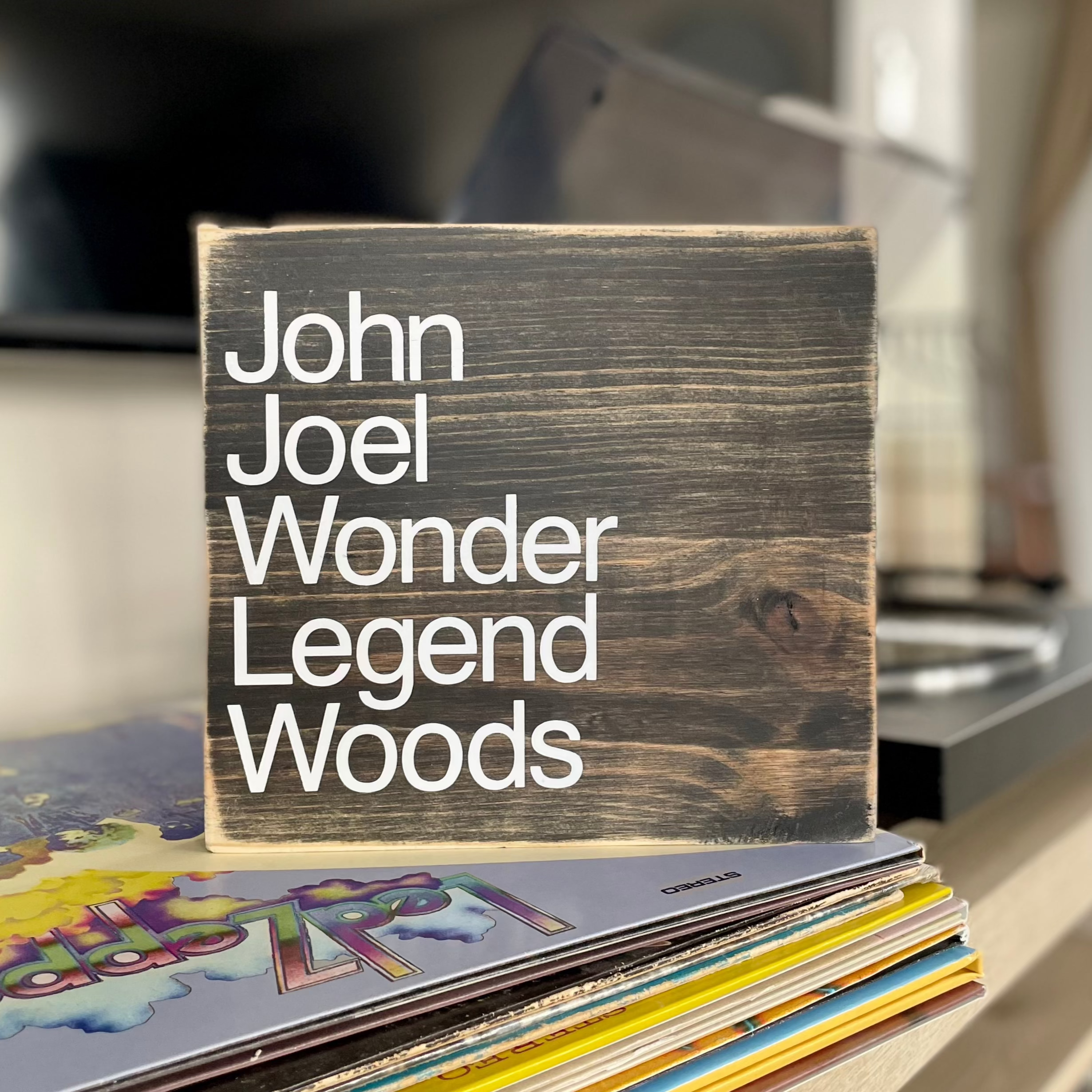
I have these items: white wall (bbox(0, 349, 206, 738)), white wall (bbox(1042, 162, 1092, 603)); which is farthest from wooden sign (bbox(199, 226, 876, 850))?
white wall (bbox(1042, 162, 1092, 603))

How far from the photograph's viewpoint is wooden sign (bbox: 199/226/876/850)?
425 mm

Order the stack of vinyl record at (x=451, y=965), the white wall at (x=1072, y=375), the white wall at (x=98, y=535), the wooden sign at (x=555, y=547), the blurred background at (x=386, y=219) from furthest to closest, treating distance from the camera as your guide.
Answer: the white wall at (x=1072, y=375)
the white wall at (x=98, y=535)
the blurred background at (x=386, y=219)
the wooden sign at (x=555, y=547)
the stack of vinyl record at (x=451, y=965)

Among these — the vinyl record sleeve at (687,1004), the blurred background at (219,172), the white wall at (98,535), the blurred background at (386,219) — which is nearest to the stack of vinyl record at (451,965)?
the vinyl record sleeve at (687,1004)

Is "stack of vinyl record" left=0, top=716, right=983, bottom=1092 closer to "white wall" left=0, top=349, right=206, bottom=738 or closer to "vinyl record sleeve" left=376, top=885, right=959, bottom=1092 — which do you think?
"vinyl record sleeve" left=376, top=885, right=959, bottom=1092

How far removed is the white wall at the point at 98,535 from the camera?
83cm

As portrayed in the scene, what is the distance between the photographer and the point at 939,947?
421 mm

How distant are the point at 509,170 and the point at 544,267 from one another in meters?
0.45

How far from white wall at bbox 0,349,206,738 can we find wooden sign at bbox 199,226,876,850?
440mm

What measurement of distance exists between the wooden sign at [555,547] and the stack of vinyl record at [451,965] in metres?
0.03

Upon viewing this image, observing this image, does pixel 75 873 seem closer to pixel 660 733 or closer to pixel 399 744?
pixel 399 744

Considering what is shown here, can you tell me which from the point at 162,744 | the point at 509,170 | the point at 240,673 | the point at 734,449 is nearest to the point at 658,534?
the point at 734,449

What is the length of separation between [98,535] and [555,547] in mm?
586

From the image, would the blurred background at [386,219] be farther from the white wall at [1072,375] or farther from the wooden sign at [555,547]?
the white wall at [1072,375]

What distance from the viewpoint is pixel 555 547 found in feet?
1.42
